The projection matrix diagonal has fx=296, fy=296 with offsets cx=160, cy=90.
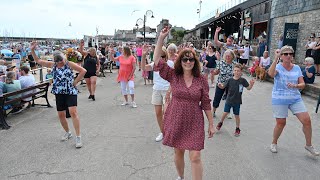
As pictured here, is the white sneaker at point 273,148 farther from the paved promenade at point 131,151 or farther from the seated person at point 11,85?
the seated person at point 11,85

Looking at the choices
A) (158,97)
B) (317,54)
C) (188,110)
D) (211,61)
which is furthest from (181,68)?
(317,54)

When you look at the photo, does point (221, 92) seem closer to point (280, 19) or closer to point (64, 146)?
point (64, 146)

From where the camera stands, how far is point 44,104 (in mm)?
8508

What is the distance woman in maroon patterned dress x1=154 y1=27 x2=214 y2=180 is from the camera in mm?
3248

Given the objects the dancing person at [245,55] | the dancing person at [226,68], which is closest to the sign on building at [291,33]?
the dancing person at [245,55]

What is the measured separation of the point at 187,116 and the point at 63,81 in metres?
2.72

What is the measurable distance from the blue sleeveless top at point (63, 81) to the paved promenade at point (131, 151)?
97cm

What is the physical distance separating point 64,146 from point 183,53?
3019 millimetres

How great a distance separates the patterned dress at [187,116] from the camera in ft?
10.7

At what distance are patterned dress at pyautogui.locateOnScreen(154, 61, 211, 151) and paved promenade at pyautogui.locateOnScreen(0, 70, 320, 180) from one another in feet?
3.18

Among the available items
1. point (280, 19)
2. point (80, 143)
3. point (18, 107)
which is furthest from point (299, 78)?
point (280, 19)

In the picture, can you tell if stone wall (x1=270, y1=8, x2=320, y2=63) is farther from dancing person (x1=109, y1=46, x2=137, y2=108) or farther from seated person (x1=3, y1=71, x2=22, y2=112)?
seated person (x1=3, y1=71, x2=22, y2=112)

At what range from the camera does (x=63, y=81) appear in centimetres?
511

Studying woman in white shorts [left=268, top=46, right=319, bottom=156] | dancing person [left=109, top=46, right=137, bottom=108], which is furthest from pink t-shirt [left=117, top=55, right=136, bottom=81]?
woman in white shorts [left=268, top=46, right=319, bottom=156]
